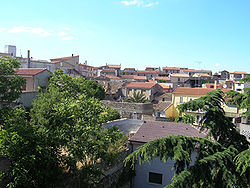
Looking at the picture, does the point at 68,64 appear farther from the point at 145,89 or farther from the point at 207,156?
the point at 207,156

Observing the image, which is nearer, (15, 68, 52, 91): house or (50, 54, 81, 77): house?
(15, 68, 52, 91): house

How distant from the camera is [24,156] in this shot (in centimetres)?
849

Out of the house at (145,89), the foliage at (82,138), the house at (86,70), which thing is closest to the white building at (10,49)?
the house at (86,70)

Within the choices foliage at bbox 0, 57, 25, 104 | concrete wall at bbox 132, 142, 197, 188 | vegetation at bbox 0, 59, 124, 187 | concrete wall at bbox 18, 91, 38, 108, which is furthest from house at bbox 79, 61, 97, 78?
foliage at bbox 0, 57, 25, 104

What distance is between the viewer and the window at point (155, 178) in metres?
13.8

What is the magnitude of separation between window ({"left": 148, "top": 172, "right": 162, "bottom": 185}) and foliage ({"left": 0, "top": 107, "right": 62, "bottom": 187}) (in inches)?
237

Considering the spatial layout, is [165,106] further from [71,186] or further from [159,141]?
[159,141]

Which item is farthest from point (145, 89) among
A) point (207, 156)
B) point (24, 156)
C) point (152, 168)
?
point (207, 156)

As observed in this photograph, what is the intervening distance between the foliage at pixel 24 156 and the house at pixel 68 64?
1612 inches

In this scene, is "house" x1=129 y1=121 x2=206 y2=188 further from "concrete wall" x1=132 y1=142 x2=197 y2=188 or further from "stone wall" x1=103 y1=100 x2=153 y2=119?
"stone wall" x1=103 y1=100 x2=153 y2=119

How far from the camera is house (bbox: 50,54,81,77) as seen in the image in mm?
52172

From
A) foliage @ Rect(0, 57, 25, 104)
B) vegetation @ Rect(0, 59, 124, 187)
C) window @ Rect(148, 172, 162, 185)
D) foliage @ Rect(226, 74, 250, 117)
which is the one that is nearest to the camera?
foliage @ Rect(226, 74, 250, 117)

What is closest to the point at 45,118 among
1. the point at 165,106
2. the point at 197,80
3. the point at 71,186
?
the point at 71,186

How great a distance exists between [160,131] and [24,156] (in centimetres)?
893
